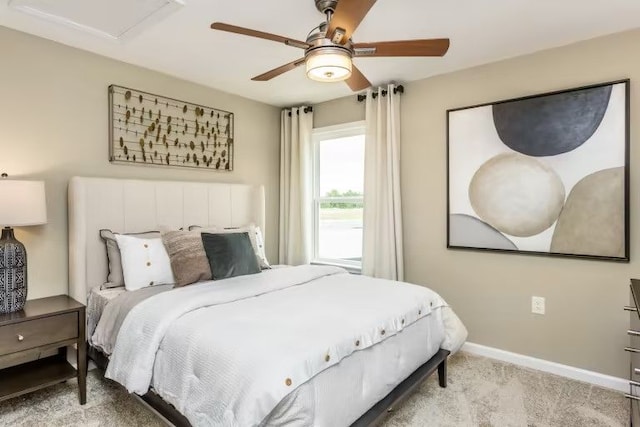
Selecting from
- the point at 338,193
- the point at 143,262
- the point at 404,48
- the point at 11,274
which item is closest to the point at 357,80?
the point at 404,48

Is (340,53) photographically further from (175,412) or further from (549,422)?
(549,422)

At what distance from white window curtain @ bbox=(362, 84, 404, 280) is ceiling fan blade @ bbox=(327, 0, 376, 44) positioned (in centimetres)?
183

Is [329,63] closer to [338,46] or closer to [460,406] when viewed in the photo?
[338,46]

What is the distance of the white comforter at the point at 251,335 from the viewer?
1.42 metres

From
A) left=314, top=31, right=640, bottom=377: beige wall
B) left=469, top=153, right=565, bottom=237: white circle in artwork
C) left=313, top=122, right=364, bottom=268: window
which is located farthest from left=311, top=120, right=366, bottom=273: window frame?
left=469, top=153, right=565, bottom=237: white circle in artwork

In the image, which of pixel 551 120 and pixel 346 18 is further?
pixel 551 120

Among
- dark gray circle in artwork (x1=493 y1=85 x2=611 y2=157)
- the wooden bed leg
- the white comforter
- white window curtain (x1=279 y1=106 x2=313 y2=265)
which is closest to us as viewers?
the white comforter

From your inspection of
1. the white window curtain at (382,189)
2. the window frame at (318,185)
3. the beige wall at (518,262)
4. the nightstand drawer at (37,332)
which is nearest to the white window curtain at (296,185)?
the window frame at (318,185)

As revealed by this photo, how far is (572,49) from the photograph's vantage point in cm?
271

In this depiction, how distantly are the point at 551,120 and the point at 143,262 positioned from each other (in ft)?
10.4

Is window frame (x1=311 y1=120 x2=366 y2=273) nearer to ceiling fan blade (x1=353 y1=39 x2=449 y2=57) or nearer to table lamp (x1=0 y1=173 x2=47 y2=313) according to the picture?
ceiling fan blade (x1=353 y1=39 x2=449 y2=57)

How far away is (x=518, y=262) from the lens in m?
2.96

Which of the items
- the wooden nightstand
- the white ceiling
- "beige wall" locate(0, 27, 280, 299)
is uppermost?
the white ceiling

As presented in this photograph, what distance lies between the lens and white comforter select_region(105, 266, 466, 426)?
142 cm
